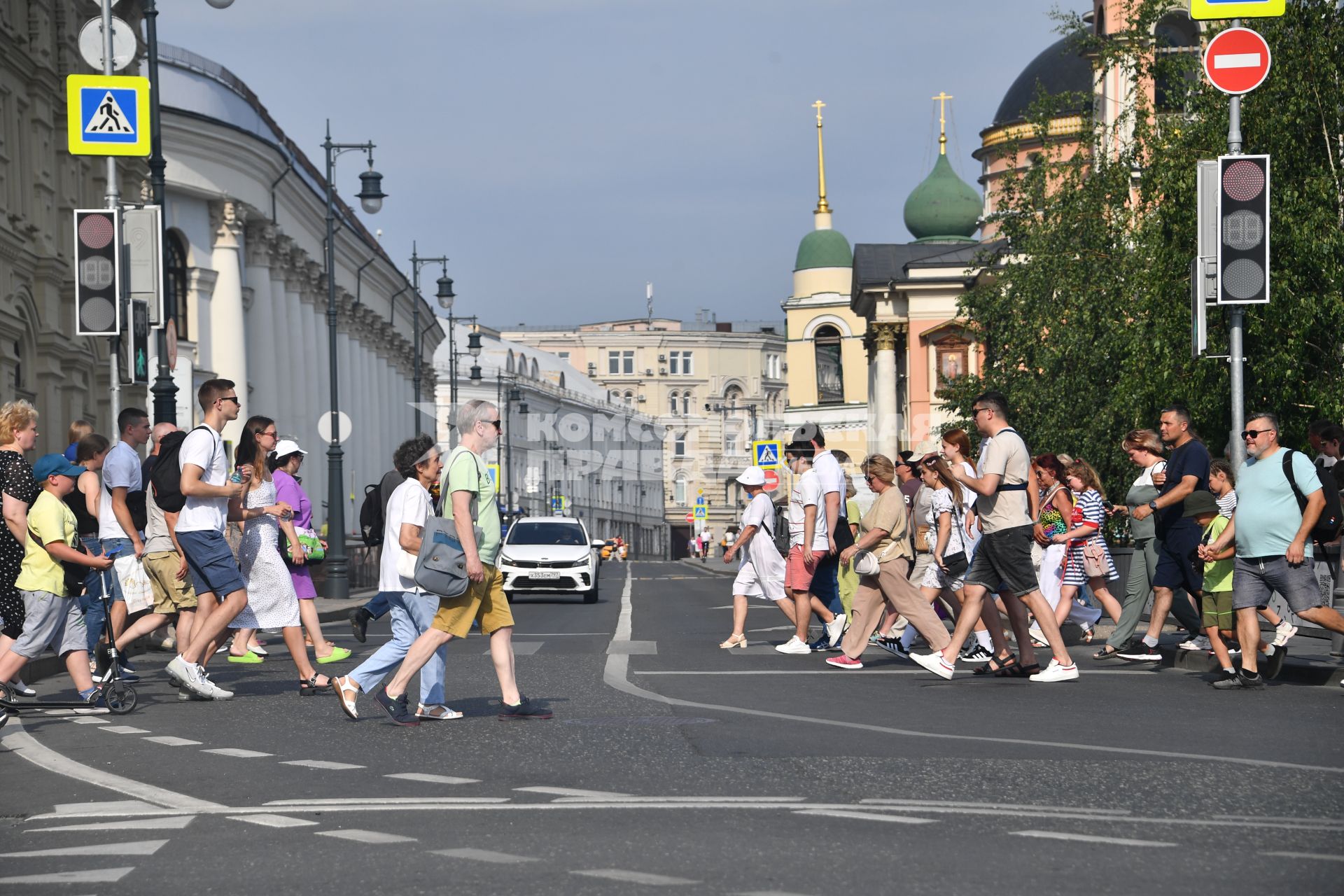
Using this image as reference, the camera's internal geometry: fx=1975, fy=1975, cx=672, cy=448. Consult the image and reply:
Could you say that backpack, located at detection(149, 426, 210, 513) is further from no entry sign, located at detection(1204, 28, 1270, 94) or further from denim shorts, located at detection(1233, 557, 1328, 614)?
no entry sign, located at detection(1204, 28, 1270, 94)

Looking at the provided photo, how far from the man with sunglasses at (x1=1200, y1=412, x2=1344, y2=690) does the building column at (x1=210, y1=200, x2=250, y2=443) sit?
42308mm

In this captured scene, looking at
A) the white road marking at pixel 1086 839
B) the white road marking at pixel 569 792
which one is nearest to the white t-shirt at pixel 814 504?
the white road marking at pixel 569 792

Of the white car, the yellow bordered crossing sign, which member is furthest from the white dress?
the white car

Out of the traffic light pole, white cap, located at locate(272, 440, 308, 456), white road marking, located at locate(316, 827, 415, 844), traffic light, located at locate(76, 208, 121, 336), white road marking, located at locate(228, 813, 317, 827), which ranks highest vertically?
traffic light, located at locate(76, 208, 121, 336)

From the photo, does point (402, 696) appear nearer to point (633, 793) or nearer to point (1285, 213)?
point (633, 793)

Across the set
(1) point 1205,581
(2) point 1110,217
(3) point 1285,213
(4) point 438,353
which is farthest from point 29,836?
(4) point 438,353

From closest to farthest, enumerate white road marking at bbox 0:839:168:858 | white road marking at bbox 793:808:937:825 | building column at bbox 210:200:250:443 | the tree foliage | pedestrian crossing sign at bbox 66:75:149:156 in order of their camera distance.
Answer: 1. white road marking at bbox 0:839:168:858
2. white road marking at bbox 793:808:937:825
3. pedestrian crossing sign at bbox 66:75:149:156
4. the tree foliage
5. building column at bbox 210:200:250:443

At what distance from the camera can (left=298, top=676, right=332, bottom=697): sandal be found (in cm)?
1291

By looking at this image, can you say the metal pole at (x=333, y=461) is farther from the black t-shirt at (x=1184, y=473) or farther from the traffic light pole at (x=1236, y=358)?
the black t-shirt at (x=1184, y=473)

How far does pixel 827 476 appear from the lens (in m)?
16.8

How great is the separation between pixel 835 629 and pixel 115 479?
6694mm

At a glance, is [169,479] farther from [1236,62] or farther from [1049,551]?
[1236,62]

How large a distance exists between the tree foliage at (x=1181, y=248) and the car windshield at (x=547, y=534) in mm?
9177

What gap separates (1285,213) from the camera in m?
21.3
